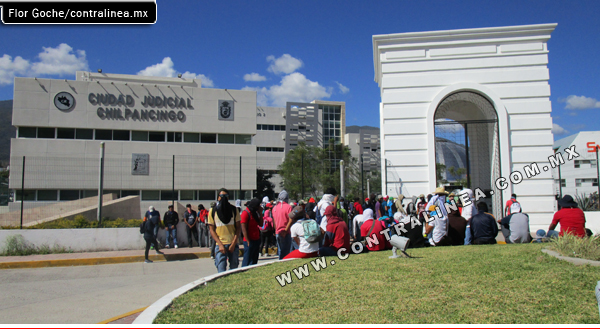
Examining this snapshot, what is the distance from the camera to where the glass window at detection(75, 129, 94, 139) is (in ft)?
104

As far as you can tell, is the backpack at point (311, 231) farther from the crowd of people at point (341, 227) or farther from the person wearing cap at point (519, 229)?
the person wearing cap at point (519, 229)

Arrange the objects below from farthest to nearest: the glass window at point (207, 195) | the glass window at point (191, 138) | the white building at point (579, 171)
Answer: the glass window at point (191, 138)
the glass window at point (207, 195)
the white building at point (579, 171)

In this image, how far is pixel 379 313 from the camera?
4.29 m

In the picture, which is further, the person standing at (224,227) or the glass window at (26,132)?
the glass window at (26,132)

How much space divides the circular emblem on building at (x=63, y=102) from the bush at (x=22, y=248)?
22.5m

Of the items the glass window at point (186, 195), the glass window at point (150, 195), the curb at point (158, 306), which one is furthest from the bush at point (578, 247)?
the glass window at point (150, 195)

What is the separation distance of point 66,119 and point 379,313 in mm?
33783

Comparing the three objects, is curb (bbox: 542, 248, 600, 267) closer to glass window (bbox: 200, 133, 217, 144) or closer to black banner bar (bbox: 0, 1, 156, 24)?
black banner bar (bbox: 0, 1, 156, 24)

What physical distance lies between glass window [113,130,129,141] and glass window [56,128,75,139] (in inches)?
121

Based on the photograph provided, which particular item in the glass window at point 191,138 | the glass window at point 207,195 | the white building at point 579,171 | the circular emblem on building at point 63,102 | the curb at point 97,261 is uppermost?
the circular emblem on building at point 63,102

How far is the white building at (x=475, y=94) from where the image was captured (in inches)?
559

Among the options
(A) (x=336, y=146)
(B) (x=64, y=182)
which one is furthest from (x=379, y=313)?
(A) (x=336, y=146)

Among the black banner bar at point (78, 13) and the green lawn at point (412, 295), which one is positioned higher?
the black banner bar at point (78, 13)

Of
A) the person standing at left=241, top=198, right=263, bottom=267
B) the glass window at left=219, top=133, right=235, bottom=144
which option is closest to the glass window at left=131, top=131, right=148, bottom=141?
the glass window at left=219, top=133, right=235, bottom=144
